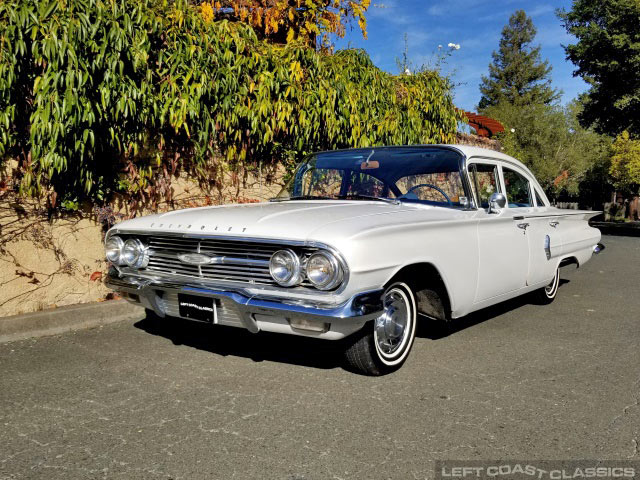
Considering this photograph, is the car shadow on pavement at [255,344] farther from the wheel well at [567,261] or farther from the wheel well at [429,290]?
the wheel well at [567,261]

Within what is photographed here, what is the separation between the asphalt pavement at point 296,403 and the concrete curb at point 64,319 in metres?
0.14

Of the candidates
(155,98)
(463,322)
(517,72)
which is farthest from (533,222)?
(517,72)

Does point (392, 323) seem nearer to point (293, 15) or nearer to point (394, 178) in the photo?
point (394, 178)

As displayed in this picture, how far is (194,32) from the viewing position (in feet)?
19.2

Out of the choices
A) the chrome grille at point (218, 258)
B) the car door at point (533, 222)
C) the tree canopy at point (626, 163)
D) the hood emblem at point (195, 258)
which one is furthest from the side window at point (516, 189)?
the tree canopy at point (626, 163)

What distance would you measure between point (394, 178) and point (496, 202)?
2.62 ft

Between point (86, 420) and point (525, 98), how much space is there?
6236 cm

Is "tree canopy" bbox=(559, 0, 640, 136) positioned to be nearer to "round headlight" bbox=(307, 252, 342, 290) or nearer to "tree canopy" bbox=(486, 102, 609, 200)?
"tree canopy" bbox=(486, 102, 609, 200)

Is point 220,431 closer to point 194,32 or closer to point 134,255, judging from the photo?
point 134,255

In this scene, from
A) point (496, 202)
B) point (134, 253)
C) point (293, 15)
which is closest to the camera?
point (134, 253)

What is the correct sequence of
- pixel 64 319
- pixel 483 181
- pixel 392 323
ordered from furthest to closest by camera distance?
pixel 64 319, pixel 483 181, pixel 392 323

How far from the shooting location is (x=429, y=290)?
393cm

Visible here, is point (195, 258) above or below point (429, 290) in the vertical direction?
above

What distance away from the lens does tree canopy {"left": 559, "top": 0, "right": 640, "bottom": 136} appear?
60.3ft
